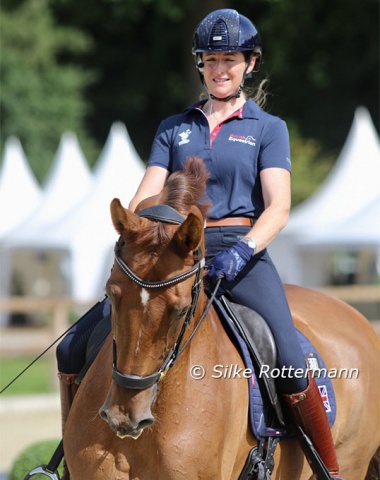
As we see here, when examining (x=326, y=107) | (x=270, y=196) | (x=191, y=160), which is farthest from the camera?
(x=326, y=107)

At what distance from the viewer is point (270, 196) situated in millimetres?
4805

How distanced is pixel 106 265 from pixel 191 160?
17301 mm

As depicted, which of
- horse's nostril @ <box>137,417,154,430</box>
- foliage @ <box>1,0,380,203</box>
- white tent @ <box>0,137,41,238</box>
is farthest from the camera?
foliage @ <box>1,0,380,203</box>

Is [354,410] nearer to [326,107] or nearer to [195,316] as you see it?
[195,316]

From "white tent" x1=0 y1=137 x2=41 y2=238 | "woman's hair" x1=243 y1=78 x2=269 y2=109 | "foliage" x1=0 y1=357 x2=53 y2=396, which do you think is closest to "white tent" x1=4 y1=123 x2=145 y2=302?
"foliage" x1=0 y1=357 x2=53 y2=396

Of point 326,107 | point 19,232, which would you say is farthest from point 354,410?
point 326,107

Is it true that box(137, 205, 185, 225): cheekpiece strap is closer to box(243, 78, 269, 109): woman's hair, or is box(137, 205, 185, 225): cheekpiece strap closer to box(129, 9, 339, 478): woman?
box(129, 9, 339, 478): woman

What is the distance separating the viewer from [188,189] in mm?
4340

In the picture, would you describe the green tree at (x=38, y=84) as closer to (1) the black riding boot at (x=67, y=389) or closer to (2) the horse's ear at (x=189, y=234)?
(1) the black riding boot at (x=67, y=389)

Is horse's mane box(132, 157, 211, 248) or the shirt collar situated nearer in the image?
horse's mane box(132, 157, 211, 248)

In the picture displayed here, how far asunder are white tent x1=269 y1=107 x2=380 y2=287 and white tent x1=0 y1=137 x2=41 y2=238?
27.5 feet

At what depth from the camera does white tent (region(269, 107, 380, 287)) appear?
20797 mm

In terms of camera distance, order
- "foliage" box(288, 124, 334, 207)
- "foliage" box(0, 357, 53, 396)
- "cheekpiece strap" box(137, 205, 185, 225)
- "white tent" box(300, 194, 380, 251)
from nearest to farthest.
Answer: "cheekpiece strap" box(137, 205, 185, 225)
"foliage" box(0, 357, 53, 396)
"white tent" box(300, 194, 380, 251)
"foliage" box(288, 124, 334, 207)

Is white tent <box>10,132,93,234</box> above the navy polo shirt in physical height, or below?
below
